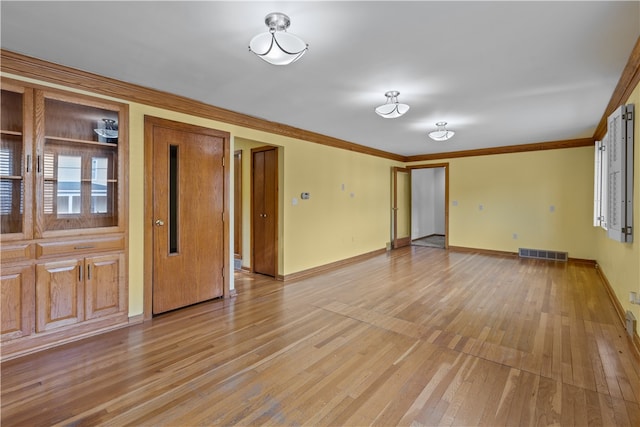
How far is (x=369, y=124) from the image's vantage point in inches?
189

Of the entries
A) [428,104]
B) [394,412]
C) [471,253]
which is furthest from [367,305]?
[471,253]

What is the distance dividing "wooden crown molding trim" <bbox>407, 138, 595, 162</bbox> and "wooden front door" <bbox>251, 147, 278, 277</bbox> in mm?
4456

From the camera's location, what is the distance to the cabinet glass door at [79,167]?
2855 mm

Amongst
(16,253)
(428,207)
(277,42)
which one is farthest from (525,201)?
(16,253)

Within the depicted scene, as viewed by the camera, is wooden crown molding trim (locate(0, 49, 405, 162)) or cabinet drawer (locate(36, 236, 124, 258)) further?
cabinet drawer (locate(36, 236, 124, 258))

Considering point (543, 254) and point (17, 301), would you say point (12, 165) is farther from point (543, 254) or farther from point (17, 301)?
point (543, 254)

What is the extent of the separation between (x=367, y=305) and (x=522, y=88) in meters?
2.91

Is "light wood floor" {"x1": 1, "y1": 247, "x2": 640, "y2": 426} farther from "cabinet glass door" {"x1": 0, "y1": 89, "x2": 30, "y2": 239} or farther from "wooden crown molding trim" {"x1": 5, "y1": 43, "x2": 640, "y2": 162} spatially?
"wooden crown molding trim" {"x1": 5, "y1": 43, "x2": 640, "y2": 162}

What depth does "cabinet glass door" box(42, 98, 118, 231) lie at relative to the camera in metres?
2.86

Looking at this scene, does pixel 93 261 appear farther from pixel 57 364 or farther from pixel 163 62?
pixel 163 62

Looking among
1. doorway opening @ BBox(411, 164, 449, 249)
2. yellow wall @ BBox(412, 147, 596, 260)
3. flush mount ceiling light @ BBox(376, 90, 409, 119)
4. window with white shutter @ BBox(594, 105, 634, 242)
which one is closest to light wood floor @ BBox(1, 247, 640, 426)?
window with white shutter @ BBox(594, 105, 634, 242)

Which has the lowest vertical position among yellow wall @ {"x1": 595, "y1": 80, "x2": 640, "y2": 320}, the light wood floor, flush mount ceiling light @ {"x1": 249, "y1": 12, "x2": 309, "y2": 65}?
the light wood floor

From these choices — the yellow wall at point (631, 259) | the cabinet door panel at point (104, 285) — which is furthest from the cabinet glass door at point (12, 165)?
the yellow wall at point (631, 259)

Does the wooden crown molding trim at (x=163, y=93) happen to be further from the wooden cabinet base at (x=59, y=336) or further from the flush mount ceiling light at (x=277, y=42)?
the wooden cabinet base at (x=59, y=336)
